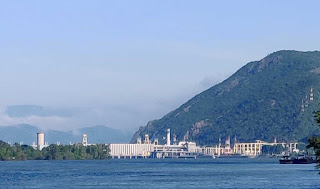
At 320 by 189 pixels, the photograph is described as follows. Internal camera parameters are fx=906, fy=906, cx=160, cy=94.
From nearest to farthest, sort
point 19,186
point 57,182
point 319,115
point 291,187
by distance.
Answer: point 319,115, point 291,187, point 19,186, point 57,182

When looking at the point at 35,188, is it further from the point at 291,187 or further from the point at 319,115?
the point at 319,115

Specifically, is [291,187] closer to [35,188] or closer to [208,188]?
[208,188]

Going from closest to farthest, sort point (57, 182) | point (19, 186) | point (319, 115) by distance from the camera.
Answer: point (319, 115) → point (19, 186) → point (57, 182)

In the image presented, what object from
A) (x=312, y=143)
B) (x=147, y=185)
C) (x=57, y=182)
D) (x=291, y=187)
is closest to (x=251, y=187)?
(x=291, y=187)

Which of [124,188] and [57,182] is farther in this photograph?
[57,182]

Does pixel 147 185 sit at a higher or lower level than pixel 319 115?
lower

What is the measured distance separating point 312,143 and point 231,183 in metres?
33.1

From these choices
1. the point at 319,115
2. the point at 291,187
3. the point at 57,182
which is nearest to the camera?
the point at 319,115

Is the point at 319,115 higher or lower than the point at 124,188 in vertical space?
higher

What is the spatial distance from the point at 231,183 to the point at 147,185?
39.0 ft

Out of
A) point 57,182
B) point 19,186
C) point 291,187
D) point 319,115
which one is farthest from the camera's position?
Answer: point 57,182

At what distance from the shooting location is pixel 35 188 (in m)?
112

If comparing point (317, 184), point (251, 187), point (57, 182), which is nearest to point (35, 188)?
point (57, 182)

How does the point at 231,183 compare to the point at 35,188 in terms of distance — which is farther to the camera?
the point at 231,183
